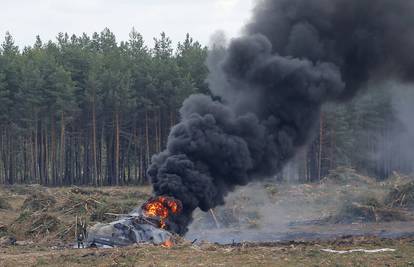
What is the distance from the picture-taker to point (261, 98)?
3591cm

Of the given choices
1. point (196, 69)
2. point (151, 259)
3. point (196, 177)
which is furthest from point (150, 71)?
point (151, 259)

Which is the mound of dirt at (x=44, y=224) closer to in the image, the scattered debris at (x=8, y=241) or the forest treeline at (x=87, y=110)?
the scattered debris at (x=8, y=241)

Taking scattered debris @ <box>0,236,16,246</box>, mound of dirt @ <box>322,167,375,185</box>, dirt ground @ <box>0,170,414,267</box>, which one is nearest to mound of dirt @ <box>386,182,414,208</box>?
dirt ground @ <box>0,170,414,267</box>

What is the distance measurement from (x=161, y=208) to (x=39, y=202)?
1447cm

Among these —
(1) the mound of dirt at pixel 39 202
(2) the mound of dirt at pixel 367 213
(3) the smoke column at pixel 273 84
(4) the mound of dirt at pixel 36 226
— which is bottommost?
(2) the mound of dirt at pixel 367 213

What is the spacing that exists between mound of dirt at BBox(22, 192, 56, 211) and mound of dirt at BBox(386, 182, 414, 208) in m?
23.0

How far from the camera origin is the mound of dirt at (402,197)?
161ft

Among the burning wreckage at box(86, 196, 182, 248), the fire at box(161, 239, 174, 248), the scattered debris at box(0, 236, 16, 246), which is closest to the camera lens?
the fire at box(161, 239, 174, 248)

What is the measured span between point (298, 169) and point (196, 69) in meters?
18.8

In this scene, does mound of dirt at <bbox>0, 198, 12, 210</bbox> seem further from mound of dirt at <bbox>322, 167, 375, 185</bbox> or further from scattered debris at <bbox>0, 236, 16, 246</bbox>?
mound of dirt at <bbox>322, 167, 375, 185</bbox>

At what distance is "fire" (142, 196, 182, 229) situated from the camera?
31.9 metres

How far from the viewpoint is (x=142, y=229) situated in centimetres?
3161

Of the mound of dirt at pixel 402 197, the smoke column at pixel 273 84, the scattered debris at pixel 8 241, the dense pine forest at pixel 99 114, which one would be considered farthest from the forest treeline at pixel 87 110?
the scattered debris at pixel 8 241

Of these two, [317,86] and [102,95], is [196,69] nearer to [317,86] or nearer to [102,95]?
[102,95]
